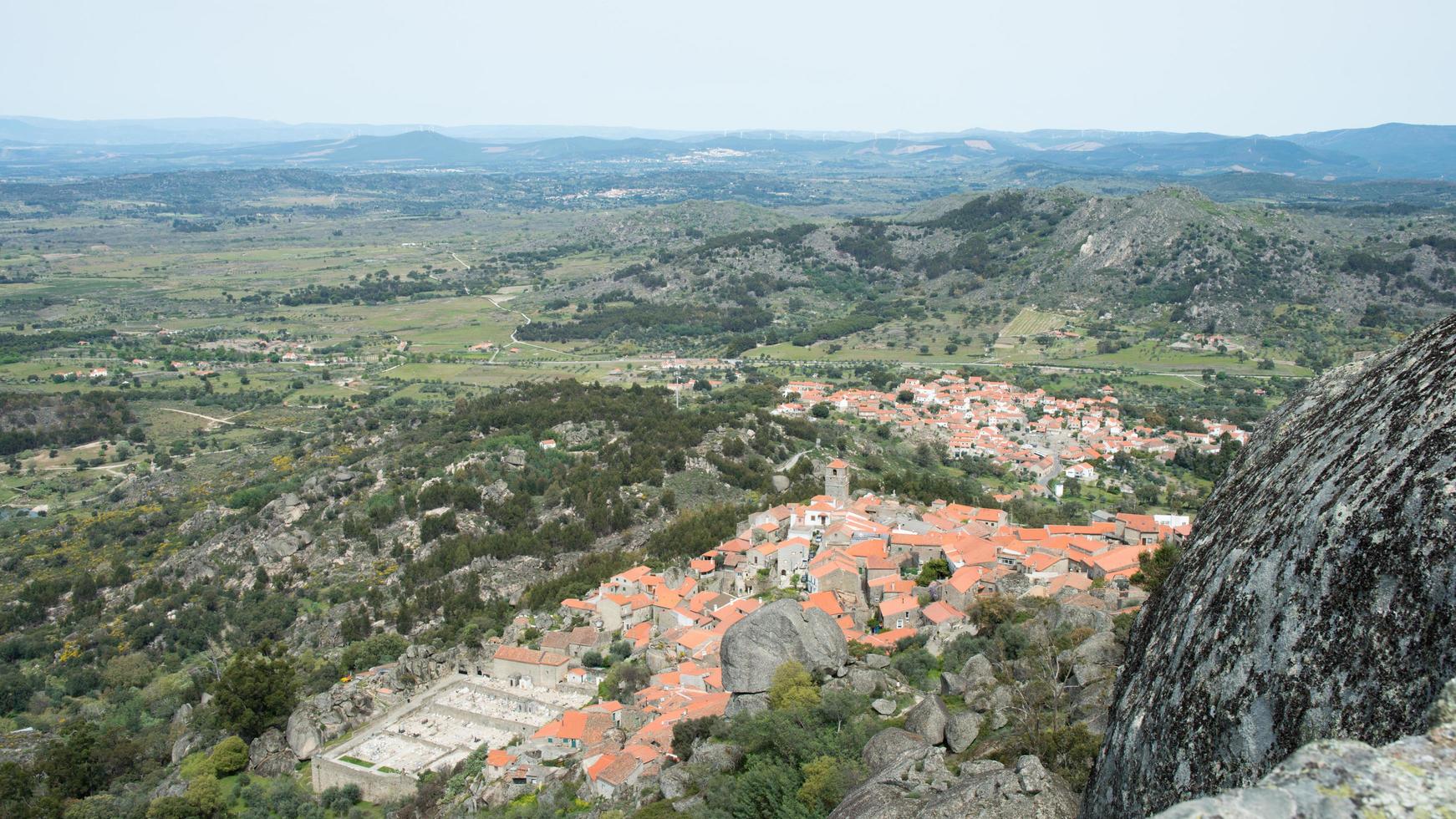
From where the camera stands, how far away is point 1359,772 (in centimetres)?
327

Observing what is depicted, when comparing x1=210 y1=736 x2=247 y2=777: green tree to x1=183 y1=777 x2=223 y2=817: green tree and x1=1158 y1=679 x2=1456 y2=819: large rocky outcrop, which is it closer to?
x1=183 y1=777 x2=223 y2=817: green tree

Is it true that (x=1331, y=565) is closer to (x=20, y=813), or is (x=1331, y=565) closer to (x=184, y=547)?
(x=20, y=813)

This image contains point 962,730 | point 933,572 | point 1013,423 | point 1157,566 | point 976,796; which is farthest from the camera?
point 1013,423

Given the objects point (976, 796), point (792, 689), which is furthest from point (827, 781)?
point (976, 796)

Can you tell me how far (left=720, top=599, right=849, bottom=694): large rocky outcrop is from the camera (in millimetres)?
23172

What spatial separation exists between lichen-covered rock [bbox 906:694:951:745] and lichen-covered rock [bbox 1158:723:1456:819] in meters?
13.8

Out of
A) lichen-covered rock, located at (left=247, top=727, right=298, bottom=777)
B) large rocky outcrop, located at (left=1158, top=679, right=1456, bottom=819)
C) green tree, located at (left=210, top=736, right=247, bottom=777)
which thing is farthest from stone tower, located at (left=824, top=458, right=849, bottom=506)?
large rocky outcrop, located at (left=1158, top=679, right=1456, bottom=819)

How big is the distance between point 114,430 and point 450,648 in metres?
58.8

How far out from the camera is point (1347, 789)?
127 inches

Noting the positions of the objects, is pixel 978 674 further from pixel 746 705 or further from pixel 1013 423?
pixel 1013 423

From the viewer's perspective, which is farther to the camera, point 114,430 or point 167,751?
point 114,430

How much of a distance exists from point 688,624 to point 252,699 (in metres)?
14.1

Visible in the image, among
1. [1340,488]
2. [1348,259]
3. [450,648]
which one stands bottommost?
[450,648]

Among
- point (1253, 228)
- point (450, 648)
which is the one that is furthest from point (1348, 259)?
point (450, 648)
